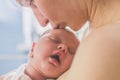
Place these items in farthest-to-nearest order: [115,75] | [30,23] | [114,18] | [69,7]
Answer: [30,23] < [69,7] < [114,18] < [115,75]

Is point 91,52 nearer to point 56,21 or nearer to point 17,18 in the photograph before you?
point 56,21

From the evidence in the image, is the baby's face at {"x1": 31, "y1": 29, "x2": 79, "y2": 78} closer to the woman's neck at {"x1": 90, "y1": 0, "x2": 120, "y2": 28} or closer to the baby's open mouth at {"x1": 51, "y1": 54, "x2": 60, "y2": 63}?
the baby's open mouth at {"x1": 51, "y1": 54, "x2": 60, "y2": 63}

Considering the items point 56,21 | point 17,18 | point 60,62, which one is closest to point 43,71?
point 60,62

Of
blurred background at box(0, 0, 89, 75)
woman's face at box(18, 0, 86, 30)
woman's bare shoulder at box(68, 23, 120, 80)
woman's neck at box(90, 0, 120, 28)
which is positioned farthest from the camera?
blurred background at box(0, 0, 89, 75)

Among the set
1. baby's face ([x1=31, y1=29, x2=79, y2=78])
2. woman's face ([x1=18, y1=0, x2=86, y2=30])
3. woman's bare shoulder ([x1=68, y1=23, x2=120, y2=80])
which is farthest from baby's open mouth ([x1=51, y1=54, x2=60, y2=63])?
woman's bare shoulder ([x1=68, y1=23, x2=120, y2=80])

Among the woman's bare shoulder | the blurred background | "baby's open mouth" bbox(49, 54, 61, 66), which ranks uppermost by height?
the woman's bare shoulder

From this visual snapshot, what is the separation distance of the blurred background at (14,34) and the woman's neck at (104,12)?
0.46m

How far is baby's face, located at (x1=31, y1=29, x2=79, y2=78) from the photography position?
823 millimetres

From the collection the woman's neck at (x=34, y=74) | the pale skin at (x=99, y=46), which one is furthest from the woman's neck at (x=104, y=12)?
the woman's neck at (x=34, y=74)

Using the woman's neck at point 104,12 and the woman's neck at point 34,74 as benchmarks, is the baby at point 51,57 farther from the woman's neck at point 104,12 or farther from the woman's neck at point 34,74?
Answer: the woman's neck at point 104,12

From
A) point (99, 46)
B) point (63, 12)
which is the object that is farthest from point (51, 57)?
point (99, 46)

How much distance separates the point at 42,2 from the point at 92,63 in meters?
0.35

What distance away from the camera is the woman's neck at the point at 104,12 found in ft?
2.07

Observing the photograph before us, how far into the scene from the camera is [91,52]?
481 millimetres
